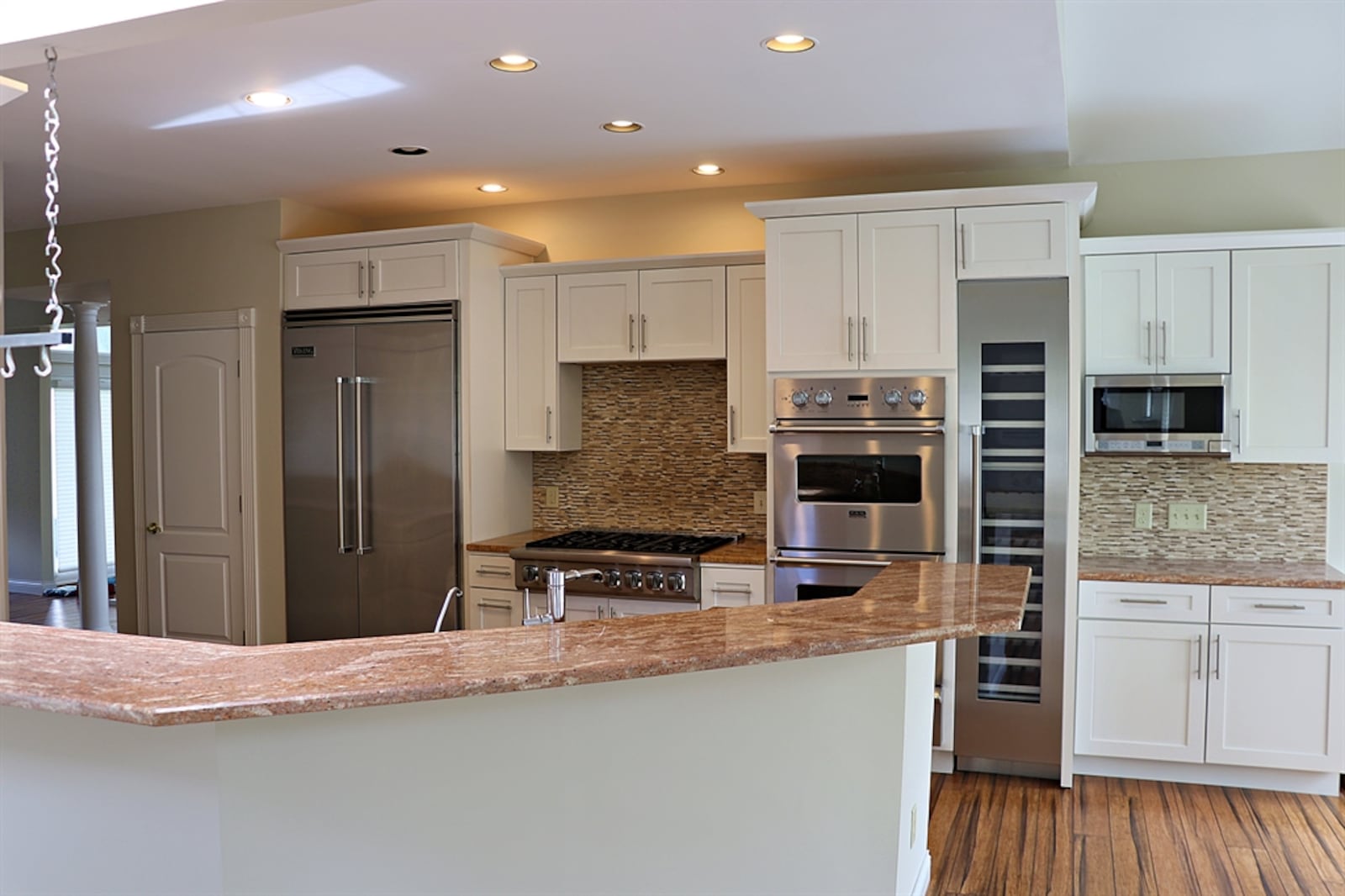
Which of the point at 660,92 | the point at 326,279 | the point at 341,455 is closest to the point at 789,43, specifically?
the point at 660,92

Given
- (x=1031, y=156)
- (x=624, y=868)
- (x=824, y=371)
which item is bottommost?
(x=624, y=868)

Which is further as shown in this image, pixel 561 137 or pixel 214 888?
pixel 561 137

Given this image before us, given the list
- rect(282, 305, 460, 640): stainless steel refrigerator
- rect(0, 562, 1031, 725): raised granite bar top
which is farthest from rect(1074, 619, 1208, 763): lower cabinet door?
rect(282, 305, 460, 640): stainless steel refrigerator

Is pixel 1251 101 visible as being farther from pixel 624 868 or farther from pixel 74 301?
pixel 74 301

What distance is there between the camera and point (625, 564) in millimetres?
4445

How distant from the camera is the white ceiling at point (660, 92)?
2.89 meters

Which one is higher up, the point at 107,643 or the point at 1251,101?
the point at 1251,101

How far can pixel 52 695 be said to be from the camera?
1.63 m

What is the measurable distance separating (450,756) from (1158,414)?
11.2ft

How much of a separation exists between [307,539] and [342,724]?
343cm

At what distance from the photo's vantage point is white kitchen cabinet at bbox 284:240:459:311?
4.82 metres

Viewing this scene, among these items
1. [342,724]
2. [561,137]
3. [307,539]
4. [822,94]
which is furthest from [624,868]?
[307,539]

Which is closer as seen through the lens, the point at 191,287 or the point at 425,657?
the point at 425,657

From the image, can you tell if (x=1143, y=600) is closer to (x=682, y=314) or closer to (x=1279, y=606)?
(x=1279, y=606)
